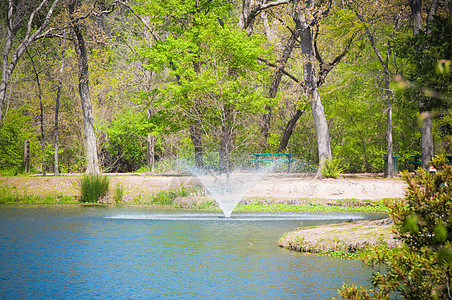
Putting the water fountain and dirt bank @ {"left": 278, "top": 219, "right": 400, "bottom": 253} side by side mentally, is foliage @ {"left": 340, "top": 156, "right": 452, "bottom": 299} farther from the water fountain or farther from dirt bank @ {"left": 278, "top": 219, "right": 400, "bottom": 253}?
the water fountain

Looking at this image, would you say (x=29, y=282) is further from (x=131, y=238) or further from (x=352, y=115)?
(x=352, y=115)

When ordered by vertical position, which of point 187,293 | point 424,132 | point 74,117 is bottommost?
point 187,293

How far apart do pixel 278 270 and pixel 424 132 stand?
48.3 feet

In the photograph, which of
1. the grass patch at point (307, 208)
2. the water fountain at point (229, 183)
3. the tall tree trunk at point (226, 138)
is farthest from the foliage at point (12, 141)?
the grass patch at point (307, 208)

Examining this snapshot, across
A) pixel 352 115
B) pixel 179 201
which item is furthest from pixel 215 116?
pixel 352 115

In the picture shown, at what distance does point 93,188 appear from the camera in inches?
1049

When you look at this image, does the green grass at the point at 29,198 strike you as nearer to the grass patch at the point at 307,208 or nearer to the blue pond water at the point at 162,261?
the blue pond water at the point at 162,261

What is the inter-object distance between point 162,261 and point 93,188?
584 inches

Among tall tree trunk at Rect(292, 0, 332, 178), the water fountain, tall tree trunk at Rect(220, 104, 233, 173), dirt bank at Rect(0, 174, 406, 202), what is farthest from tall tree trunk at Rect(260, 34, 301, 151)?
dirt bank at Rect(0, 174, 406, 202)

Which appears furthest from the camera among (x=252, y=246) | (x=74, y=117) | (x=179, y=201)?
(x=74, y=117)

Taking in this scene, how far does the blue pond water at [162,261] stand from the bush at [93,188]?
6.25m

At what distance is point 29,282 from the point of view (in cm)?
1076

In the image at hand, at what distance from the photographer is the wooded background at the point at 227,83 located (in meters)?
27.8

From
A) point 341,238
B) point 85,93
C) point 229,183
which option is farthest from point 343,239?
point 85,93
